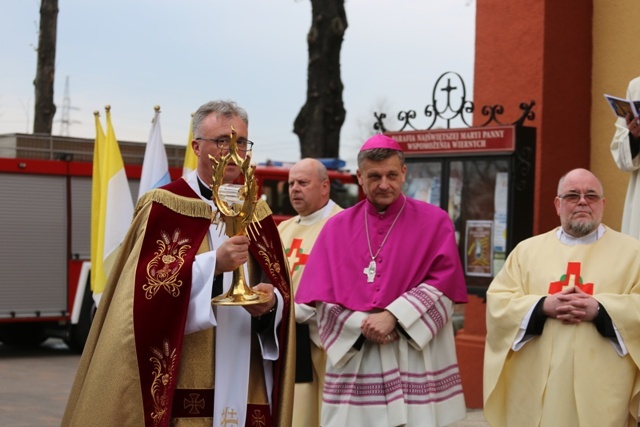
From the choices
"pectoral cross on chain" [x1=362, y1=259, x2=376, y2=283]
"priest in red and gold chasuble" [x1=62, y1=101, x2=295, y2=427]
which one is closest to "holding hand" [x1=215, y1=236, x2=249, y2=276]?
"priest in red and gold chasuble" [x1=62, y1=101, x2=295, y2=427]

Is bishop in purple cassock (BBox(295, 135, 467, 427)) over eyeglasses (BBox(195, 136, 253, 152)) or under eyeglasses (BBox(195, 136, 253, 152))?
under

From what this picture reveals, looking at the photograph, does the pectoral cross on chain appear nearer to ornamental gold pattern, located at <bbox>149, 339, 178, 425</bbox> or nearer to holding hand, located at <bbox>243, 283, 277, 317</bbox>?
A: holding hand, located at <bbox>243, 283, 277, 317</bbox>

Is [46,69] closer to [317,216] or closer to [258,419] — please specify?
[317,216]

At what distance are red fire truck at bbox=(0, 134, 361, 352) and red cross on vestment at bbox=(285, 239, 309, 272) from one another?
689 cm

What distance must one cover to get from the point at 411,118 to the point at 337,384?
13.2 ft

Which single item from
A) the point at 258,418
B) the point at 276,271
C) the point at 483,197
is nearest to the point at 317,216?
the point at 483,197

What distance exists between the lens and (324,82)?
14336mm

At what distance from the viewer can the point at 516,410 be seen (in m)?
5.70

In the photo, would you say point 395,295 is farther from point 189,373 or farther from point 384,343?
point 189,373

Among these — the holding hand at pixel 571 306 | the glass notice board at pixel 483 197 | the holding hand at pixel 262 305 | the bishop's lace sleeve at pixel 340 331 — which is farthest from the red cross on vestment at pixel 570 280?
the glass notice board at pixel 483 197

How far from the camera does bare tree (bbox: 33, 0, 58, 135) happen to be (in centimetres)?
1981

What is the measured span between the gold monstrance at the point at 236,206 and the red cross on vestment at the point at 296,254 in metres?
3.13

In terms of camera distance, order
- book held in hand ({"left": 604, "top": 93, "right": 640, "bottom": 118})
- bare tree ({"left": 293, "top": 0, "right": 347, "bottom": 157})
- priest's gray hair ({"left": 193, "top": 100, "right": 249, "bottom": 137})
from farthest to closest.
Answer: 1. bare tree ({"left": 293, "top": 0, "right": 347, "bottom": 157})
2. book held in hand ({"left": 604, "top": 93, "right": 640, "bottom": 118})
3. priest's gray hair ({"left": 193, "top": 100, "right": 249, "bottom": 137})

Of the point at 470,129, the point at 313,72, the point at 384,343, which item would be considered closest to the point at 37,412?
the point at 470,129
